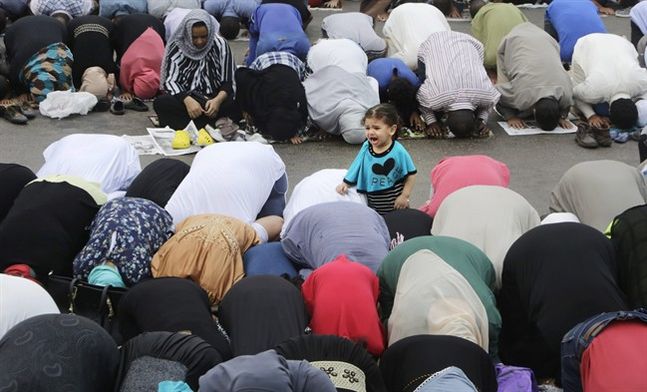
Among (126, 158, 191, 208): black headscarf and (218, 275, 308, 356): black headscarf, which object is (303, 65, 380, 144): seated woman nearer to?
(126, 158, 191, 208): black headscarf

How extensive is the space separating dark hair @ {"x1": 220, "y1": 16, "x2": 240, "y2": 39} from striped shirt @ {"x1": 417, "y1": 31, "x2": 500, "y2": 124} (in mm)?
2206

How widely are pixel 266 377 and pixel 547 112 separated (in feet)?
15.6

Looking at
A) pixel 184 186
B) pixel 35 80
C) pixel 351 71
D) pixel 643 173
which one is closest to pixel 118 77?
pixel 35 80

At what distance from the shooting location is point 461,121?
23.7 feet

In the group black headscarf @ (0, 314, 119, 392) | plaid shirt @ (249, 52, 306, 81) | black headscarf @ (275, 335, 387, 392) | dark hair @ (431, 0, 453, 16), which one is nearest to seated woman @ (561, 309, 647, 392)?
black headscarf @ (275, 335, 387, 392)

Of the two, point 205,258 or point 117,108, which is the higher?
point 205,258

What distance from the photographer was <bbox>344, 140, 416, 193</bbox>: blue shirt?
18.5ft

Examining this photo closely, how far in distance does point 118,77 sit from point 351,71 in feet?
5.89

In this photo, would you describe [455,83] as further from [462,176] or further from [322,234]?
[322,234]

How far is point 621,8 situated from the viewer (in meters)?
10.4

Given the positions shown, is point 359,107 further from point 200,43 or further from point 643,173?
point 643,173

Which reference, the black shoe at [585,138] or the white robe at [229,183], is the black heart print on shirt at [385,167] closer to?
the white robe at [229,183]

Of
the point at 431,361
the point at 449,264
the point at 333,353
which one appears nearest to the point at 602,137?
the point at 449,264

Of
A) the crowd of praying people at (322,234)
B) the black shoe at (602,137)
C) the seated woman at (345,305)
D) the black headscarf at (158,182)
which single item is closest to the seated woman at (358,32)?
the crowd of praying people at (322,234)
